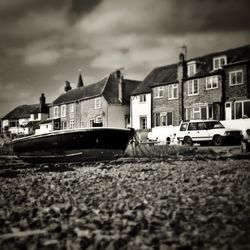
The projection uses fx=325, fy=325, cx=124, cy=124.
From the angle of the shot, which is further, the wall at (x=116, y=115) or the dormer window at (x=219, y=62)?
the wall at (x=116, y=115)

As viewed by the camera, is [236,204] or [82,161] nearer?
[236,204]

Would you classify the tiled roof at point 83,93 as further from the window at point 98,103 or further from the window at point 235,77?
the window at point 235,77

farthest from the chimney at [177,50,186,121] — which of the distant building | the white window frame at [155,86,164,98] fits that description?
the distant building

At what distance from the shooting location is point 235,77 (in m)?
27.6

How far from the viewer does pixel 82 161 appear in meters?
14.9

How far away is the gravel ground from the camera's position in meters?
3.67

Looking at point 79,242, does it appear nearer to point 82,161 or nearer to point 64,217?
point 64,217

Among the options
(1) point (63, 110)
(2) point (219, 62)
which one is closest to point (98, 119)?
(1) point (63, 110)

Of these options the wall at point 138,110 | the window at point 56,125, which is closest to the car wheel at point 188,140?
the wall at point 138,110

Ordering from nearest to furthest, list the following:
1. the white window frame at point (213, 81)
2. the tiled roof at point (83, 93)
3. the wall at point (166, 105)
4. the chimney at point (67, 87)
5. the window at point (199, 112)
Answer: the white window frame at point (213, 81)
the window at point (199, 112)
the wall at point (166, 105)
the tiled roof at point (83, 93)
the chimney at point (67, 87)

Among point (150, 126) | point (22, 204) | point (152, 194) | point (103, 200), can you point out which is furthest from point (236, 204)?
point (150, 126)

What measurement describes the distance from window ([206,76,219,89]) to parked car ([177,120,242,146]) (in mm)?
7968

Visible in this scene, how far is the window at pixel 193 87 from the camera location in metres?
31.1

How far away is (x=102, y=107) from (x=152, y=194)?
3670 cm
